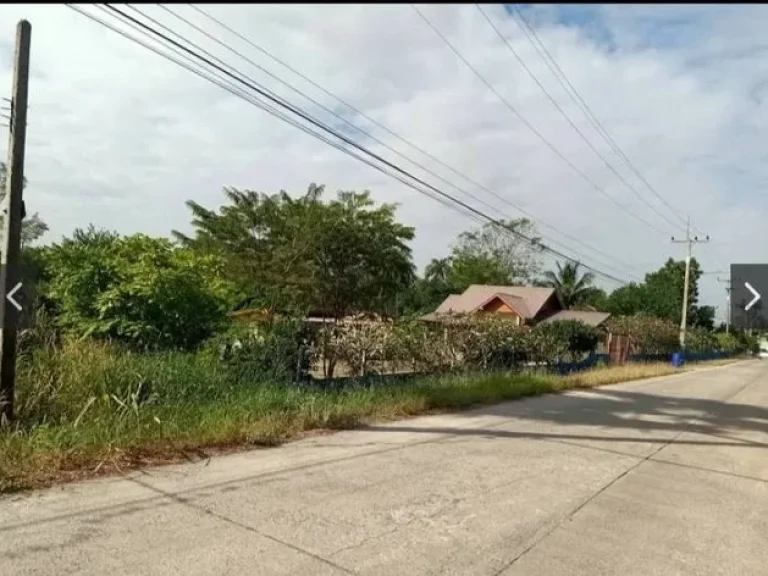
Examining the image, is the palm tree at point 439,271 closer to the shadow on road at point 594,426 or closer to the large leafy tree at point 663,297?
the large leafy tree at point 663,297

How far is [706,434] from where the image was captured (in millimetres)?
11984

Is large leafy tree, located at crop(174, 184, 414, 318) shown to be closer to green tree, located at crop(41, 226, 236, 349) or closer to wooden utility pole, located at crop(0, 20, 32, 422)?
green tree, located at crop(41, 226, 236, 349)

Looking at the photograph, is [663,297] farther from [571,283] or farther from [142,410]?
[142,410]

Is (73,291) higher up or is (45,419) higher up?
(73,291)

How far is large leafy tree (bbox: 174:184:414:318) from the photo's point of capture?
30797 mm

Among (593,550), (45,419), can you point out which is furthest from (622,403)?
(45,419)

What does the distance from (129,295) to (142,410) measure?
425 centimetres

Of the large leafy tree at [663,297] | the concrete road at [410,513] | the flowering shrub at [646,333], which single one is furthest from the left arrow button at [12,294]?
the large leafy tree at [663,297]

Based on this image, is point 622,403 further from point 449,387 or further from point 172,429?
point 172,429

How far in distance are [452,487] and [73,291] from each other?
8.54 m

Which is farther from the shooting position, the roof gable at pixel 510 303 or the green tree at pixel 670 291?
the green tree at pixel 670 291

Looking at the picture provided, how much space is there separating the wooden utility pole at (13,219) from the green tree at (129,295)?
4087 millimetres

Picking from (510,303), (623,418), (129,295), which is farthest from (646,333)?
(129,295)

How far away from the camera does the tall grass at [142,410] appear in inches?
253
